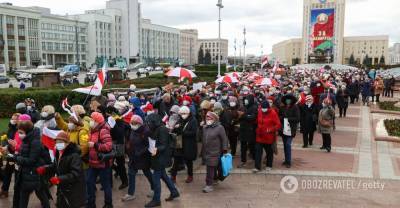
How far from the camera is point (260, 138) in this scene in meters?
8.00

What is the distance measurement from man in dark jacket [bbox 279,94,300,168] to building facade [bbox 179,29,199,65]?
144041 millimetres

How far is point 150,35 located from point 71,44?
30.7m

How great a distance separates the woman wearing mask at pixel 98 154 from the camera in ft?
19.1

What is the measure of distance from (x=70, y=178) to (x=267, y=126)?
14.1 feet

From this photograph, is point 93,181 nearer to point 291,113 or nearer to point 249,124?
point 249,124

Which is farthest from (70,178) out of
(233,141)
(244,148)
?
(233,141)

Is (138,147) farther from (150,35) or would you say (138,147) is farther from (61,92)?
(150,35)

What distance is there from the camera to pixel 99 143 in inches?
230

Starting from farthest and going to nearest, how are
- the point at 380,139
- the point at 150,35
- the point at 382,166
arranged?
the point at 150,35 → the point at 380,139 → the point at 382,166

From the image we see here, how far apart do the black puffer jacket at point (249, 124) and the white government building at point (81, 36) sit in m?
71.4

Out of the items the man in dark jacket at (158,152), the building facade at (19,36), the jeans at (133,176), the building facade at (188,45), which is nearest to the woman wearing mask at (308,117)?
the man in dark jacket at (158,152)

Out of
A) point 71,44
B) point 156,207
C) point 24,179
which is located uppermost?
point 71,44

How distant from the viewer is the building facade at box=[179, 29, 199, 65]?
15550 centimetres

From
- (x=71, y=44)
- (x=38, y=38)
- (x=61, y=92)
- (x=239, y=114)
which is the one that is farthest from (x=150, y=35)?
(x=239, y=114)
